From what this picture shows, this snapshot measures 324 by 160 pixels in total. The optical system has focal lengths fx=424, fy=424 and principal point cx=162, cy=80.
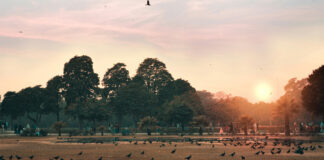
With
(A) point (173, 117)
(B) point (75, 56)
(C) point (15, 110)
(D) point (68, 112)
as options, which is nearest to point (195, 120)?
(A) point (173, 117)

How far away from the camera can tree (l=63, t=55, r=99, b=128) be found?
11688 cm

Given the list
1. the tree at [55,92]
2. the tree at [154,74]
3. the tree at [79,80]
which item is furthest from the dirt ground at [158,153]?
the tree at [154,74]

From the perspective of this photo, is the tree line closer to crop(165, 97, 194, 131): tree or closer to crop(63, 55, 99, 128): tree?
crop(63, 55, 99, 128): tree

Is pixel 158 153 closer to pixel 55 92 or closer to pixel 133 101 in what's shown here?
pixel 133 101

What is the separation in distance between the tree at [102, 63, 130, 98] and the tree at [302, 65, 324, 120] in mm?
65433

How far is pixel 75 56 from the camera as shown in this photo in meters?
122

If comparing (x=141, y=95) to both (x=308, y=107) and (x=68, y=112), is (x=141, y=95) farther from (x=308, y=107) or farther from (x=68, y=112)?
(x=308, y=107)

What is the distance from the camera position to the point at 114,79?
12850cm

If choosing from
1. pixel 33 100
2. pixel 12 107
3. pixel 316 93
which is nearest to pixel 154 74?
pixel 33 100

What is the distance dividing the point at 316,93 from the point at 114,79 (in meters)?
70.5

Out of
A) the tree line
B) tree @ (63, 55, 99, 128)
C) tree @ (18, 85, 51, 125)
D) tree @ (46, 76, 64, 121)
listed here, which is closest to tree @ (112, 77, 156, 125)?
the tree line

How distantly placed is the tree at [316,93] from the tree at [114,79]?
65.4 metres

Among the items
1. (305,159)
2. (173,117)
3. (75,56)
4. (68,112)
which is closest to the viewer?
(305,159)

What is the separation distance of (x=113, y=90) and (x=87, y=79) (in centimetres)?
1190
